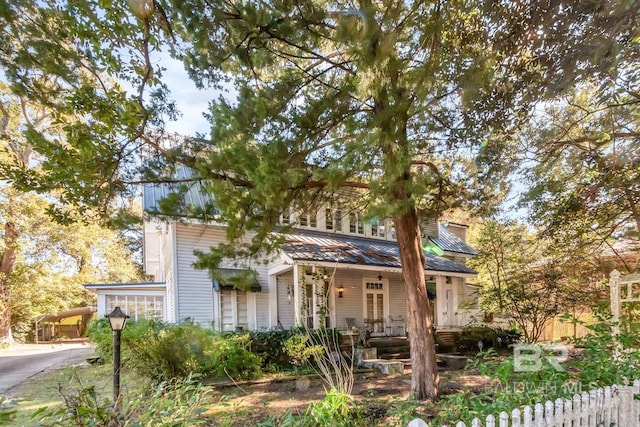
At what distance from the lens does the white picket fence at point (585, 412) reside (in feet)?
9.58

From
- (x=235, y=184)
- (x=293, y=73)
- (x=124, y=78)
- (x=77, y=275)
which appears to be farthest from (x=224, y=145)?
(x=77, y=275)

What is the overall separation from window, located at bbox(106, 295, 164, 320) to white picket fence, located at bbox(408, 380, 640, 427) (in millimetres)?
14575

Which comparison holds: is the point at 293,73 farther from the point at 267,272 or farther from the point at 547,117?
the point at 267,272

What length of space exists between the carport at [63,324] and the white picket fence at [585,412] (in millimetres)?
26826

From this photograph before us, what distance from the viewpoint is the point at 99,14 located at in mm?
4492

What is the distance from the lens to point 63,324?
95.3 feet

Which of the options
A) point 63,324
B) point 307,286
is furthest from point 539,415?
point 63,324

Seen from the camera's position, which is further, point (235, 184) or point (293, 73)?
point (293, 73)

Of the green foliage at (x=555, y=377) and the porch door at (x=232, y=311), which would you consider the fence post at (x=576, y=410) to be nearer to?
the green foliage at (x=555, y=377)

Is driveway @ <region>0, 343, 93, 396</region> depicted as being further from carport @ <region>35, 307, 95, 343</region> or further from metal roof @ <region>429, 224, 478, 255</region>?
metal roof @ <region>429, 224, 478, 255</region>

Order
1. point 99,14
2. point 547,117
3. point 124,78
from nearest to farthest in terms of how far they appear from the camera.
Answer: point 99,14 → point 124,78 → point 547,117

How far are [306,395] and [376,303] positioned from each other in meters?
9.21

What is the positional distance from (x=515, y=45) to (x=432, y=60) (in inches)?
55.9

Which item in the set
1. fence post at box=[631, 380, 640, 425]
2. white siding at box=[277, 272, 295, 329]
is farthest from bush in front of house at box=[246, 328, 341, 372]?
fence post at box=[631, 380, 640, 425]
